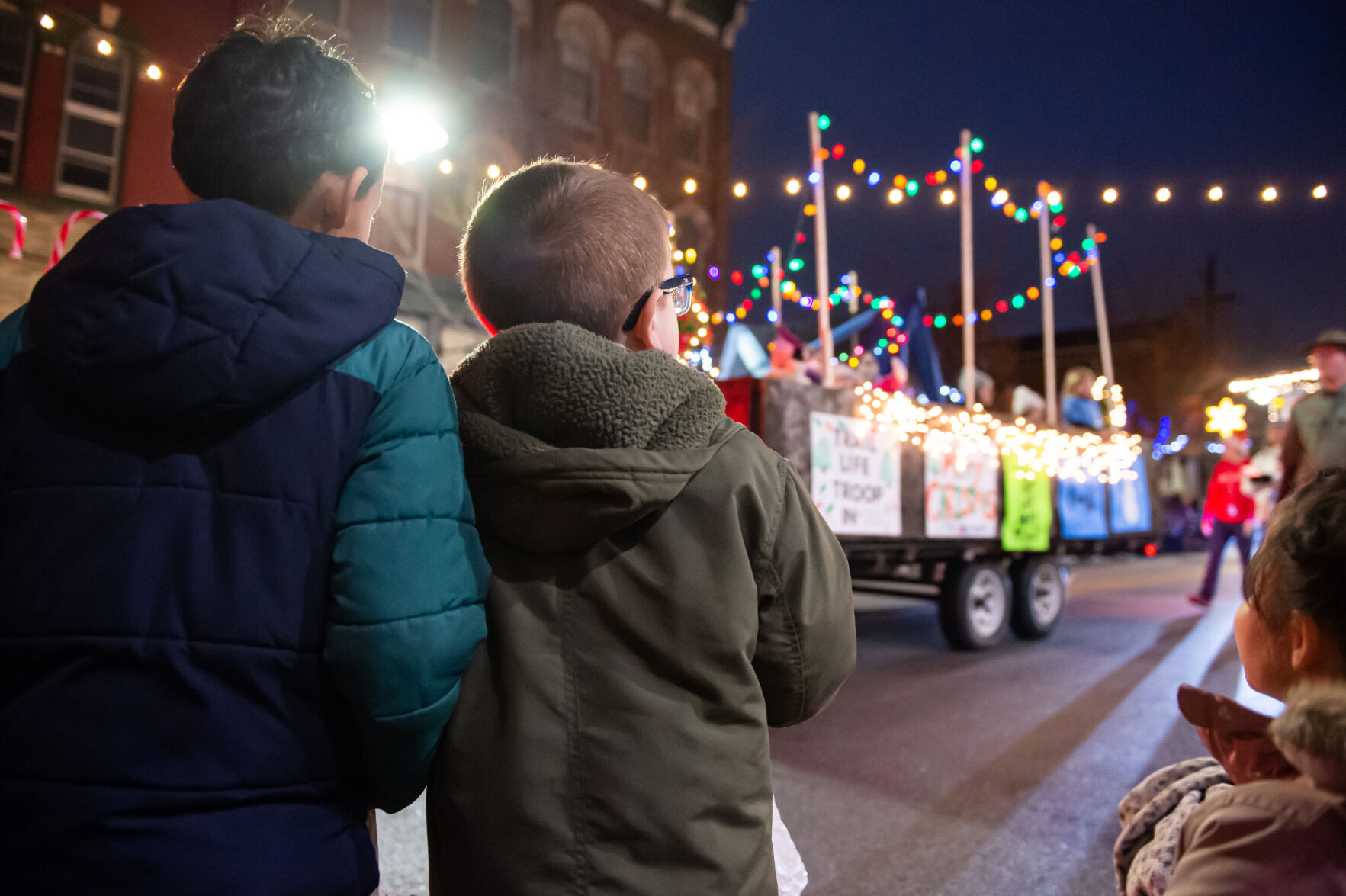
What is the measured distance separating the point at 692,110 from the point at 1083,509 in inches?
525

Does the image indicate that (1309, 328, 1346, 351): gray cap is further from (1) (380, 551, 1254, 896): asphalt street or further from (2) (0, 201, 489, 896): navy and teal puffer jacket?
(2) (0, 201, 489, 896): navy and teal puffer jacket

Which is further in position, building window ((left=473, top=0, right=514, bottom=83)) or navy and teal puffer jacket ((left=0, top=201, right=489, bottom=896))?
building window ((left=473, top=0, right=514, bottom=83))

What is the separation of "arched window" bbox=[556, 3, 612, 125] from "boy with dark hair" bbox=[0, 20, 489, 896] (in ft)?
51.8

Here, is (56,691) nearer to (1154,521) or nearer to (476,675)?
(476,675)

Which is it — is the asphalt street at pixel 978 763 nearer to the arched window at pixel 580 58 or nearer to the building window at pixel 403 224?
the building window at pixel 403 224

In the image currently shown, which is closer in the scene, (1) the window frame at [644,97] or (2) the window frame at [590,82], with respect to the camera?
(2) the window frame at [590,82]

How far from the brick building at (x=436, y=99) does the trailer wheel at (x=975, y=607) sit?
4.56 meters

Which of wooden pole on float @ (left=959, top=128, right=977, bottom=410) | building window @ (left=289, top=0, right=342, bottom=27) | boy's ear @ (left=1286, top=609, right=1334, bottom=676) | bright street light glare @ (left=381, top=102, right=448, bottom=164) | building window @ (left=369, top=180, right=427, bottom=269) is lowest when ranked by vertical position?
boy's ear @ (left=1286, top=609, right=1334, bottom=676)

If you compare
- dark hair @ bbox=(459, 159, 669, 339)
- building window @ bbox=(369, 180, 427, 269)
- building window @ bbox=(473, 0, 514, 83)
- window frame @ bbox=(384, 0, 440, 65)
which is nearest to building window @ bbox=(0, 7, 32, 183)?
building window @ bbox=(369, 180, 427, 269)

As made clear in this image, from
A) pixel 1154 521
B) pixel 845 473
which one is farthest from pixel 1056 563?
pixel 845 473

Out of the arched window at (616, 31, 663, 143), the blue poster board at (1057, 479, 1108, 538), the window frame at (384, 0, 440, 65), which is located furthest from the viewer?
the arched window at (616, 31, 663, 143)

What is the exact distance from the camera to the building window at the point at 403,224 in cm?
1282

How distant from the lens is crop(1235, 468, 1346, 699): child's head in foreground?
46.1 inches

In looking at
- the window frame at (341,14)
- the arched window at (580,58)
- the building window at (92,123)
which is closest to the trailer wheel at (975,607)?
the building window at (92,123)
